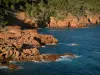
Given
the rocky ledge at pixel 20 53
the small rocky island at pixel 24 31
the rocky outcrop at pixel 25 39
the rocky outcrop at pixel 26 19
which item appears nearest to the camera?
the rocky ledge at pixel 20 53

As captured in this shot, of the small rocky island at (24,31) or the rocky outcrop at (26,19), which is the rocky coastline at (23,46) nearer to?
the small rocky island at (24,31)

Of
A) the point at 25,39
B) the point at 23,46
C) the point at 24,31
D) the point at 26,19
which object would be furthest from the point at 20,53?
the point at 26,19

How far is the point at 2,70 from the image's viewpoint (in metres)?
73.9

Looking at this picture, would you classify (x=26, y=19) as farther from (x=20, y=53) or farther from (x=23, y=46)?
(x=20, y=53)

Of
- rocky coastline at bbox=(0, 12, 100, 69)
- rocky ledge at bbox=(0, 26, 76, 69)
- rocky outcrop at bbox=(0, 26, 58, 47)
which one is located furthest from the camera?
rocky outcrop at bbox=(0, 26, 58, 47)

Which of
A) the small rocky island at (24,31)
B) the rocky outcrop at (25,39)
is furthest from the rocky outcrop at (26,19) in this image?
the rocky outcrop at (25,39)

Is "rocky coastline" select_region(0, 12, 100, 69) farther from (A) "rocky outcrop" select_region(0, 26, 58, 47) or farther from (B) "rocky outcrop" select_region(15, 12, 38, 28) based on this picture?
(B) "rocky outcrop" select_region(15, 12, 38, 28)

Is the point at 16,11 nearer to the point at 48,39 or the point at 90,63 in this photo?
the point at 48,39

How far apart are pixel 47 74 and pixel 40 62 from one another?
11952mm

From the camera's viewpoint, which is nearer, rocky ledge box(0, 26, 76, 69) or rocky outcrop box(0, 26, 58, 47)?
rocky ledge box(0, 26, 76, 69)

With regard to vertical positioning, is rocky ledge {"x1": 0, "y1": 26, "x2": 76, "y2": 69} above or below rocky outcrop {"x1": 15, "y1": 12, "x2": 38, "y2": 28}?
below

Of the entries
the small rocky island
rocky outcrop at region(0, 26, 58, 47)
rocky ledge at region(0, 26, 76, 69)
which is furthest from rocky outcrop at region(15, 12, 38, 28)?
rocky ledge at region(0, 26, 76, 69)

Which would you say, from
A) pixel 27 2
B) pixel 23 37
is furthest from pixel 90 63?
pixel 27 2

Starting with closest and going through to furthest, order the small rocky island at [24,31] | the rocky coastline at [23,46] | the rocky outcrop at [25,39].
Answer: the rocky coastline at [23,46] < the small rocky island at [24,31] < the rocky outcrop at [25,39]
